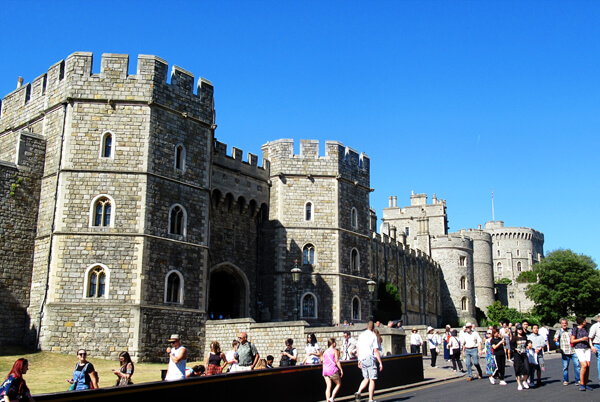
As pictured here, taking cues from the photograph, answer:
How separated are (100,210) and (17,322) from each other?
487 centimetres

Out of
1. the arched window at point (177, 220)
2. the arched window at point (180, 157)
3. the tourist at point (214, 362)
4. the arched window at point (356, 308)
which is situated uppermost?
the arched window at point (180, 157)

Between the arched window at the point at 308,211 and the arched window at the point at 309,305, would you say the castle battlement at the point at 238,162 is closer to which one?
the arched window at the point at 308,211

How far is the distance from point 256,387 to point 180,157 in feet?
→ 48.1

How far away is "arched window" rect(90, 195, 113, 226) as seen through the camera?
23448 mm

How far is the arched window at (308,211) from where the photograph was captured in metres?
31.6

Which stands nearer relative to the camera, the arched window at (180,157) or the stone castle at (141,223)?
the stone castle at (141,223)

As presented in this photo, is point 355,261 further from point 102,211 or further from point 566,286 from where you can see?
point 566,286

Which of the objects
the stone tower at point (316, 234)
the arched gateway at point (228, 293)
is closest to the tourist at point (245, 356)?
the arched gateway at point (228, 293)

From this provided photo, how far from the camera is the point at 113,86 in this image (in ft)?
80.4

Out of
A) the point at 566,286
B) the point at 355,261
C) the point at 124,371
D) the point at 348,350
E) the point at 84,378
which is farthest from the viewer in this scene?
the point at 566,286

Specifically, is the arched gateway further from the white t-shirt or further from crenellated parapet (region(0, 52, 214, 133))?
the white t-shirt

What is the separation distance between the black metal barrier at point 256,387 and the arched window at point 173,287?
33.9 ft

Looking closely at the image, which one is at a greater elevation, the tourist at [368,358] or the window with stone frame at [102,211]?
the window with stone frame at [102,211]

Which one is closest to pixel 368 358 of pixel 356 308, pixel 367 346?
pixel 367 346
